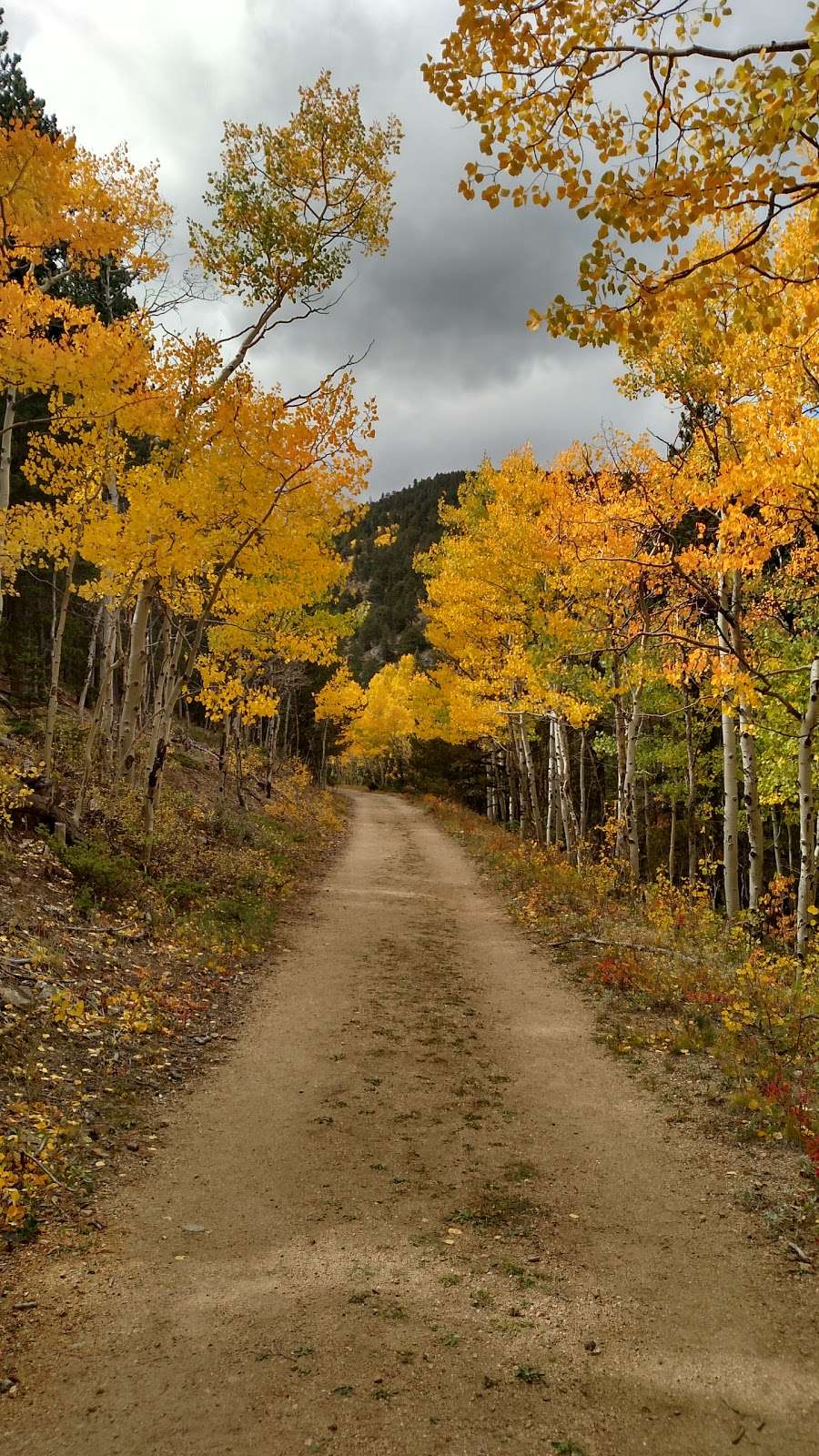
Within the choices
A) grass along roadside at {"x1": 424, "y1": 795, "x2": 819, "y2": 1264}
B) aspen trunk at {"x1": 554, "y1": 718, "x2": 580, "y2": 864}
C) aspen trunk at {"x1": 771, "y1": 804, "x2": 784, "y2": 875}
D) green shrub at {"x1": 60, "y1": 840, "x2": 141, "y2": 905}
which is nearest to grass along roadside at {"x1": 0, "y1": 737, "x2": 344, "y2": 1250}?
green shrub at {"x1": 60, "y1": 840, "x2": 141, "y2": 905}

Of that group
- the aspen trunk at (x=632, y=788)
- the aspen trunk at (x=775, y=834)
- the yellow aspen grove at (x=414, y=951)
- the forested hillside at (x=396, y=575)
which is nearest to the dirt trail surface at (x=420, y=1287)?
the yellow aspen grove at (x=414, y=951)

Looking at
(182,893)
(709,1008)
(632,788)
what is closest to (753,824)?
(632,788)

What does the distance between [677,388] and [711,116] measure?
7.05m

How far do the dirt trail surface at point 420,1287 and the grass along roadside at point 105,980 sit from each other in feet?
1.40

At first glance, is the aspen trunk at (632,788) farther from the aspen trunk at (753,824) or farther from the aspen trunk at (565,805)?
the aspen trunk at (753,824)

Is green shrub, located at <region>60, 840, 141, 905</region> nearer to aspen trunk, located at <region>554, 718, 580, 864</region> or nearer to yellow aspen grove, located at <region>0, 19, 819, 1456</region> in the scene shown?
yellow aspen grove, located at <region>0, 19, 819, 1456</region>

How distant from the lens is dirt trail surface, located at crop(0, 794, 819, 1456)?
2777 millimetres

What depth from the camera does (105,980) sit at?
713cm

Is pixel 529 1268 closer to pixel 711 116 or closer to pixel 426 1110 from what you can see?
pixel 426 1110

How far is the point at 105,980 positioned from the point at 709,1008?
19.5ft

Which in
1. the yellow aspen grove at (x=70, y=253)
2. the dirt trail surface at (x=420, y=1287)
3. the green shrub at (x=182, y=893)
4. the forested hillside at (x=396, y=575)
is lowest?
the dirt trail surface at (x=420, y=1287)

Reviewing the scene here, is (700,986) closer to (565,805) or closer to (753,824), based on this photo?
(753,824)

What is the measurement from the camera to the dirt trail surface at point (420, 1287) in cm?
278

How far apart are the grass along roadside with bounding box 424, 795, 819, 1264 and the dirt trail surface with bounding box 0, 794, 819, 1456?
394 mm
